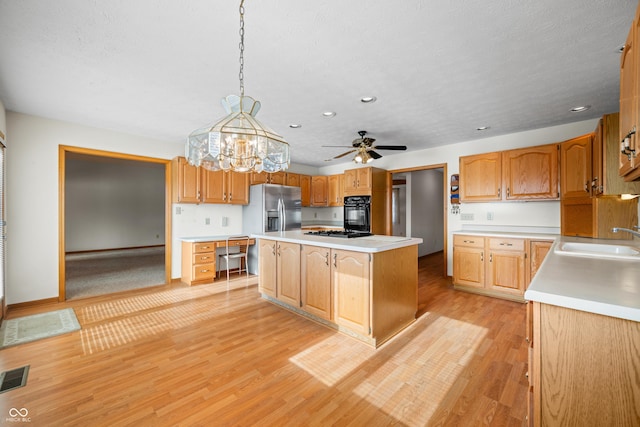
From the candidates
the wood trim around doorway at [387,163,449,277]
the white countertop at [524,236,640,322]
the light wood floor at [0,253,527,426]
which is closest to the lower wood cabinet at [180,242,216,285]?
the light wood floor at [0,253,527,426]

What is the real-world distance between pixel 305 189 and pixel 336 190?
0.77m

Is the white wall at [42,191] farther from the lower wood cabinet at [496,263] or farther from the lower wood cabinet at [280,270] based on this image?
the lower wood cabinet at [280,270]

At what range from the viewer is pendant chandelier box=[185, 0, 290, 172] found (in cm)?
194

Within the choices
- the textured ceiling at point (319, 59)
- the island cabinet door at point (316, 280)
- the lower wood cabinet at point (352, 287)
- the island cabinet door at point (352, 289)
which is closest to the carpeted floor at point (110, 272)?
the textured ceiling at point (319, 59)

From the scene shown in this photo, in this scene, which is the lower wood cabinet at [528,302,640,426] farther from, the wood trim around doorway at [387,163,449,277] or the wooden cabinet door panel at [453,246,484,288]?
the wood trim around doorway at [387,163,449,277]

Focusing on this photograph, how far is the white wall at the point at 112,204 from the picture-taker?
789 cm

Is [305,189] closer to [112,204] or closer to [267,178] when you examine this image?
[267,178]

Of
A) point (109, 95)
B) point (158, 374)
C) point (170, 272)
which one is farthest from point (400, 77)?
point (170, 272)

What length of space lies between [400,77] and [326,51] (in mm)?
797

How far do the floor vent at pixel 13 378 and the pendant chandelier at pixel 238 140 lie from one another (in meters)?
2.01

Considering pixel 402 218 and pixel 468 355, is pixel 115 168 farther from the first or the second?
pixel 468 355

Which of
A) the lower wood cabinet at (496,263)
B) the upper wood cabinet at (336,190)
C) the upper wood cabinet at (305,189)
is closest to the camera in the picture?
the lower wood cabinet at (496,263)

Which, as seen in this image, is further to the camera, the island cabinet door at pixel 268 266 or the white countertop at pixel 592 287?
the island cabinet door at pixel 268 266

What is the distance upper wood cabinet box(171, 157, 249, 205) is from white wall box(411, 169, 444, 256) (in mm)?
4225
